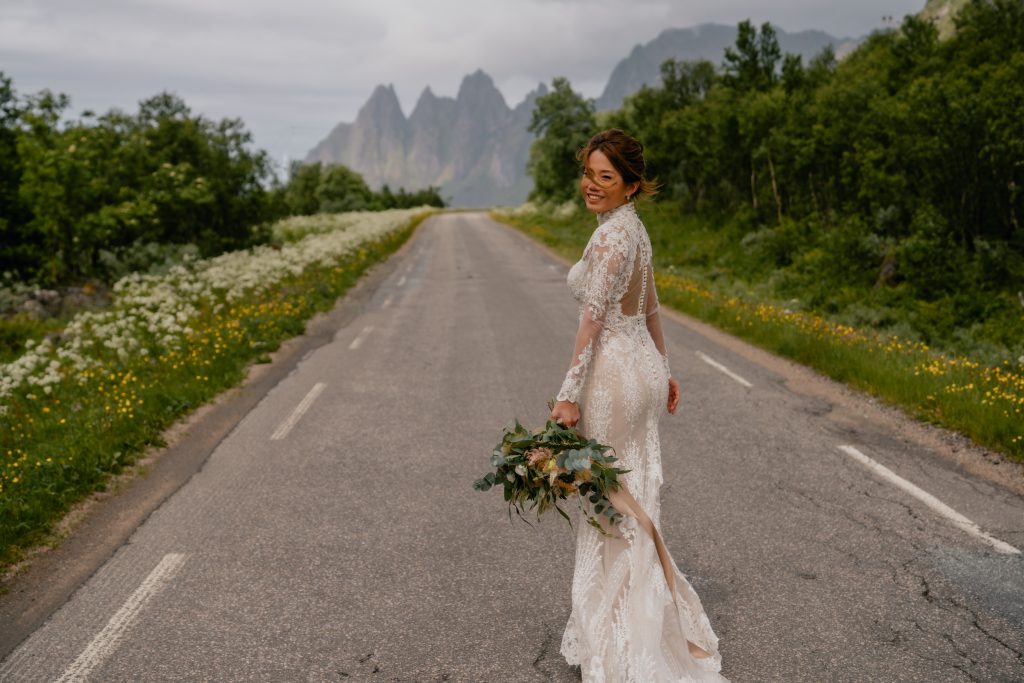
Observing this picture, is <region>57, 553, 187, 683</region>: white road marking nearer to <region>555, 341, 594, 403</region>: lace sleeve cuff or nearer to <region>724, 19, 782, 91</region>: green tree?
<region>555, 341, 594, 403</region>: lace sleeve cuff

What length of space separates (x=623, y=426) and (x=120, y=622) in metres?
2.93

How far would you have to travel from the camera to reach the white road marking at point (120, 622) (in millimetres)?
3653

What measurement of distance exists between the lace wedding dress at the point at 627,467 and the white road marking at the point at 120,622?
236 cm

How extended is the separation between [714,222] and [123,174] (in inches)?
848

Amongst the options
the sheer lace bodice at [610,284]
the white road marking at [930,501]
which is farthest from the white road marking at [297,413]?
the white road marking at [930,501]

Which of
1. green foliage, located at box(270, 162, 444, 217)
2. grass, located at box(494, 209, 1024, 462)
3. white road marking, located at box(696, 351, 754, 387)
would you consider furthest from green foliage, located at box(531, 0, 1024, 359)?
green foliage, located at box(270, 162, 444, 217)

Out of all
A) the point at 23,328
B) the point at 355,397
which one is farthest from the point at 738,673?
the point at 23,328

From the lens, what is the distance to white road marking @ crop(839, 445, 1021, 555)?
4.74m

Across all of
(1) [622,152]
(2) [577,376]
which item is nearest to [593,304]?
(2) [577,376]

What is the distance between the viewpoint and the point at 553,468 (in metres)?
3.10

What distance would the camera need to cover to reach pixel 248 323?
42.9ft

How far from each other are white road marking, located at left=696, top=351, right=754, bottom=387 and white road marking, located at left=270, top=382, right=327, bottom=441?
17.0 ft

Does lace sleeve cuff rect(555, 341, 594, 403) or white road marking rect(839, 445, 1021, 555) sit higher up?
lace sleeve cuff rect(555, 341, 594, 403)

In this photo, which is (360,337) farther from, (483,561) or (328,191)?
(328,191)
